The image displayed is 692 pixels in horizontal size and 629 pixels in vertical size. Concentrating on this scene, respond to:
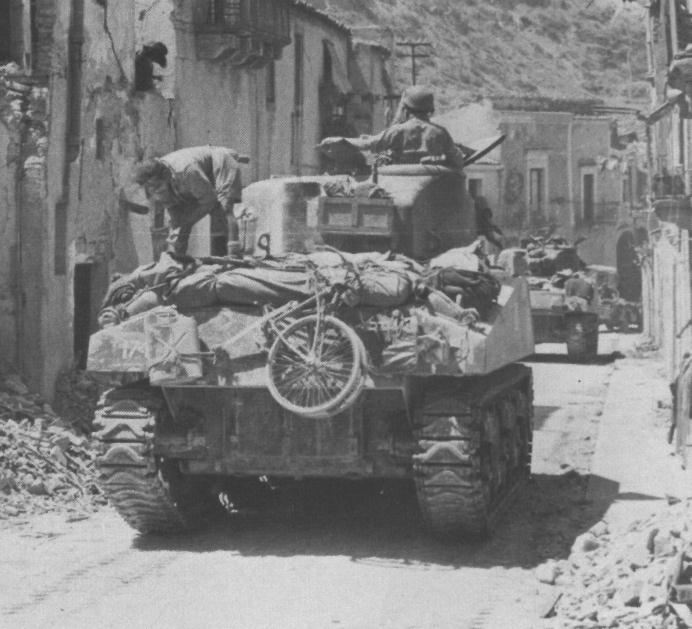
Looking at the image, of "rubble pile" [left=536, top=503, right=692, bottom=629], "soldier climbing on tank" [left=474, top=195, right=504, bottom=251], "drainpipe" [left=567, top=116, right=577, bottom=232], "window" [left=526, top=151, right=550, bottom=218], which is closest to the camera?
"rubble pile" [left=536, top=503, right=692, bottom=629]

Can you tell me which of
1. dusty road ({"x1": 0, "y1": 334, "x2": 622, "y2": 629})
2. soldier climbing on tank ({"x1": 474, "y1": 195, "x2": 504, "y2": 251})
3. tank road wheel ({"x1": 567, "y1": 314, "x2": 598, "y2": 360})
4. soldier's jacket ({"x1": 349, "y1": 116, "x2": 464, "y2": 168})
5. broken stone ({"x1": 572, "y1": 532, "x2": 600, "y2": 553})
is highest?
soldier's jacket ({"x1": 349, "y1": 116, "x2": 464, "y2": 168})

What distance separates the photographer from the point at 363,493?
14.2m

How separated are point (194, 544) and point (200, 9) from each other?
1862 centimetres

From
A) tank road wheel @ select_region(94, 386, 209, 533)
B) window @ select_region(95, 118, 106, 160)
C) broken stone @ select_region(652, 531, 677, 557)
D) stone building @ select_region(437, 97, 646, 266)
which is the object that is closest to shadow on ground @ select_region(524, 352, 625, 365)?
window @ select_region(95, 118, 106, 160)

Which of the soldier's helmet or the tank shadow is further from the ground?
the soldier's helmet

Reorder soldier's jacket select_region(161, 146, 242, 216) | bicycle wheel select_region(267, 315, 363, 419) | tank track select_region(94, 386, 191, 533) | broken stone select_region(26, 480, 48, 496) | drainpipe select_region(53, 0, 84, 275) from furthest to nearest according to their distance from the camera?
1. drainpipe select_region(53, 0, 84, 275)
2. broken stone select_region(26, 480, 48, 496)
3. soldier's jacket select_region(161, 146, 242, 216)
4. tank track select_region(94, 386, 191, 533)
5. bicycle wheel select_region(267, 315, 363, 419)

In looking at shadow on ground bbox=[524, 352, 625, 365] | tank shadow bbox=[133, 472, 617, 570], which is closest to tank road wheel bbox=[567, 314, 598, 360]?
shadow on ground bbox=[524, 352, 625, 365]

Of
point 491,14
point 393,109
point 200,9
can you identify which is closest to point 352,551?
point 200,9

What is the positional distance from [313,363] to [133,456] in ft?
4.77

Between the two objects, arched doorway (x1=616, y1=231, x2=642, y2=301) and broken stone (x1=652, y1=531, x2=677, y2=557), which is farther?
arched doorway (x1=616, y1=231, x2=642, y2=301)

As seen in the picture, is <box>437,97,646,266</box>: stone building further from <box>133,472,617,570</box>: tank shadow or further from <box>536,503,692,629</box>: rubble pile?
<box>536,503,692,629</box>: rubble pile

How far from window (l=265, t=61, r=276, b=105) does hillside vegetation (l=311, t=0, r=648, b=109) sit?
27.1m

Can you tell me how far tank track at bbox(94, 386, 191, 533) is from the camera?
11.7 meters

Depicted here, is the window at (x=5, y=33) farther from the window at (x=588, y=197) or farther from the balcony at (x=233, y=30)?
the window at (x=588, y=197)
